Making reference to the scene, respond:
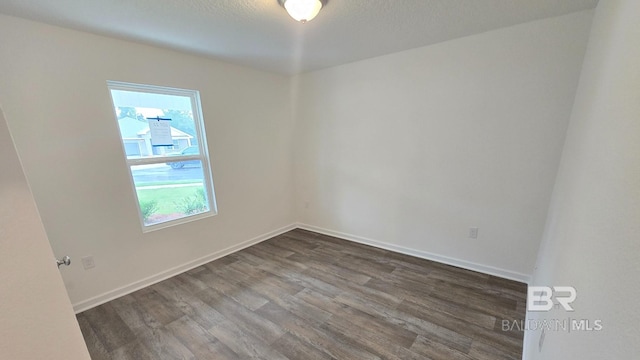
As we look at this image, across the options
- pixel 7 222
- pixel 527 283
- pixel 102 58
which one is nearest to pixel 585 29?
pixel 527 283

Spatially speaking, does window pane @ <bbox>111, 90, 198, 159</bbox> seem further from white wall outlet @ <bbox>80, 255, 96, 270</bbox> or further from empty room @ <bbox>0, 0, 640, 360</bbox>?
white wall outlet @ <bbox>80, 255, 96, 270</bbox>

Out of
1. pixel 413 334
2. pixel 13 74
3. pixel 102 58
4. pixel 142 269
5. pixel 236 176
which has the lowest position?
pixel 413 334

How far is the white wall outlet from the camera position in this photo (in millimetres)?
2213

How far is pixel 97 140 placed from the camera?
2.21 meters

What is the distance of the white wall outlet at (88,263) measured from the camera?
2.21m

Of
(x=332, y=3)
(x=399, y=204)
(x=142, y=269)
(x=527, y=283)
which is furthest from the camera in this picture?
(x=399, y=204)

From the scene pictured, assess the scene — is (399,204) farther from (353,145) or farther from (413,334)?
(413,334)

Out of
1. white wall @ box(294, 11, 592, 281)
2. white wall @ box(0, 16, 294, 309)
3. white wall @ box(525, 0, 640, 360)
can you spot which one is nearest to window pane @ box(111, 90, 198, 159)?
white wall @ box(0, 16, 294, 309)

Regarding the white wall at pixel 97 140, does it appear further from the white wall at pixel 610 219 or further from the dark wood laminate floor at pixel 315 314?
the white wall at pixel 610 219

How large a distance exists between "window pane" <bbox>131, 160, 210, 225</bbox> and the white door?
6.83 ft

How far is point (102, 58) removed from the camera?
85.7 inches

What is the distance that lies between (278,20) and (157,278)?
9.50 feet

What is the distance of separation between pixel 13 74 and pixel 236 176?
2049 mm

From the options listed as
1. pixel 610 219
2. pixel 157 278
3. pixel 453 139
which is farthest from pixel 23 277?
pixel 453 139
